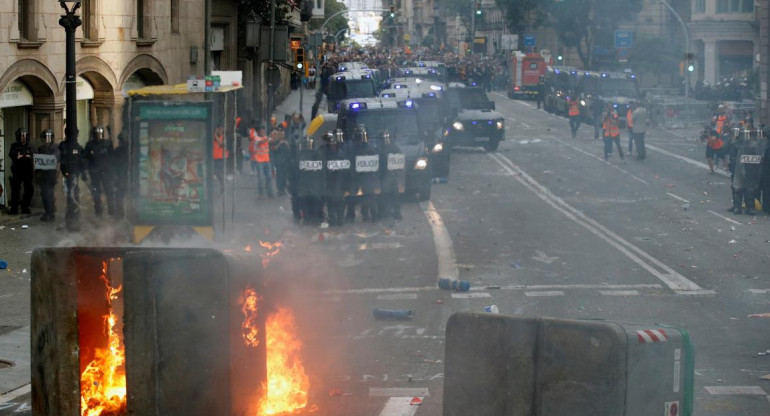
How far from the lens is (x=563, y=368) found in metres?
7.62

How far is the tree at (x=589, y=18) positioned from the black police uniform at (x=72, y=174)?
56591mm

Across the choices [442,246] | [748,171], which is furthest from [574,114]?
[442,246]

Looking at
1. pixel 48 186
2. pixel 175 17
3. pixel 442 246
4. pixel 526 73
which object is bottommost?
pixel 442 246

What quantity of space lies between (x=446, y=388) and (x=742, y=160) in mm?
16219

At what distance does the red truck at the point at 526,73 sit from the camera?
67.7m

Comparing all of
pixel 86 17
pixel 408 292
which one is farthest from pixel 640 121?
pixel 408 292

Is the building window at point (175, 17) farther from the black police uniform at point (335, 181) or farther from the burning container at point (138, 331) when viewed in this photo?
the burning container at point (138, 331)

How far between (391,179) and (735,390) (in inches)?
499

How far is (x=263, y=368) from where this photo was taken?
9070mm

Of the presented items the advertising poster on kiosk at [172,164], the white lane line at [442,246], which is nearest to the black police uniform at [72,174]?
the advertising poster on kiosk at [172,164]

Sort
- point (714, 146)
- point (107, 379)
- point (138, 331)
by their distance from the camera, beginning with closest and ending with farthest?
point (138, 331)
point (107, 379)
point (714, 146)

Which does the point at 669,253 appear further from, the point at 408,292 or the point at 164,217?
the point at 164,217

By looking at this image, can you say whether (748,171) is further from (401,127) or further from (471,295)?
(471,295)

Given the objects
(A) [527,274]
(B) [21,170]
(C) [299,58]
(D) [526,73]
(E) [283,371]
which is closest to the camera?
(E) [283,371]
